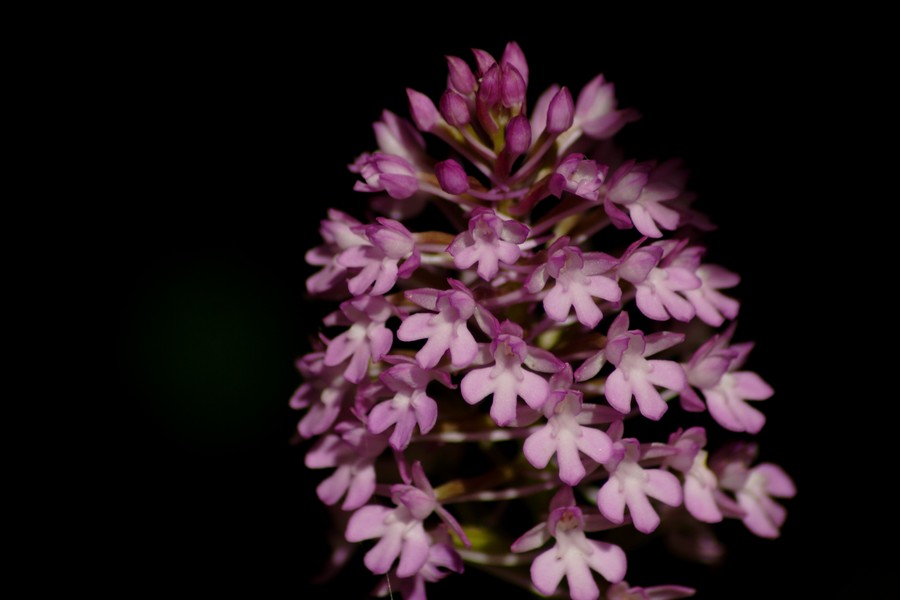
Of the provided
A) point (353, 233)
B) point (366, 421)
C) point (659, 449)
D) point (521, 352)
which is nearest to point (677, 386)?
point (659, 449)

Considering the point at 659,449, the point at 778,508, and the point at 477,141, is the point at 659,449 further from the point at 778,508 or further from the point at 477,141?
the point at 477,141

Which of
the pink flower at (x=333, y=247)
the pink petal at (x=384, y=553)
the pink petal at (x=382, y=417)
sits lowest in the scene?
the pink petal at (x=384, y=553)

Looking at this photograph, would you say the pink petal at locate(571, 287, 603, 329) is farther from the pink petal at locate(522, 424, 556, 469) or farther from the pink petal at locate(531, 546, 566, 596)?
the pink petal at locate(531, 546, 566, 596)

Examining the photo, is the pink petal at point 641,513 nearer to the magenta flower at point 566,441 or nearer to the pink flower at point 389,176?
the magenta flower at point 566,441

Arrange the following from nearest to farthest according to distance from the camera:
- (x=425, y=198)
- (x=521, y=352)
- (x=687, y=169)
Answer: (x=521, y=352)
(x=687, y=169)
(x=425, y=198)

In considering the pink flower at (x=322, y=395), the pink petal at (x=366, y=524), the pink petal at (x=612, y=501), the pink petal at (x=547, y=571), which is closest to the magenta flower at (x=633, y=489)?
the pink petal at (x=612, y=501)

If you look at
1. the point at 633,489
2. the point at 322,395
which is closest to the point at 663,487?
the point at 633,489

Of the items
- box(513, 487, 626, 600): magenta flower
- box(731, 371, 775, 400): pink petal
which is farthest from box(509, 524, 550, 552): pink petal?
box(731, 371, 775, 400): pink petal
